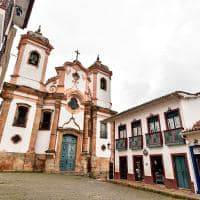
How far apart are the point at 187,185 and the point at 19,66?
60.4ft

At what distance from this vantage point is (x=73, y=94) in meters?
21.8

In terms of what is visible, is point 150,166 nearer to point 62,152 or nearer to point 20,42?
point 62,152

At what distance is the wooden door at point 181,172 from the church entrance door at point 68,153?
35.8ft

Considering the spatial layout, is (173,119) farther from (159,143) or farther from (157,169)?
(157,169)

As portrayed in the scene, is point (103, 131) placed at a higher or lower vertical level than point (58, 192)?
higher

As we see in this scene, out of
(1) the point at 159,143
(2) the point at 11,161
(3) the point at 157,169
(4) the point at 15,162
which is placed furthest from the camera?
(4) the point at 15,162

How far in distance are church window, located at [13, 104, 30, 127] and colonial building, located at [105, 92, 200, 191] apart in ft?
30.4

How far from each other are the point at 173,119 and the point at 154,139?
2011mm

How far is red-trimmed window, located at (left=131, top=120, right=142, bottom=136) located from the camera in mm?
15342

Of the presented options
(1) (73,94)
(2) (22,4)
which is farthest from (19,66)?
(2) (22,4)

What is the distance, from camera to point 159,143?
1301 centimetres

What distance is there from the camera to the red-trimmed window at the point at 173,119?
12325 mm

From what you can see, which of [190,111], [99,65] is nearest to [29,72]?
[99,65]

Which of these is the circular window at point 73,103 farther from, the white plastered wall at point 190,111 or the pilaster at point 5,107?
the white plastered wall at point 190,111
